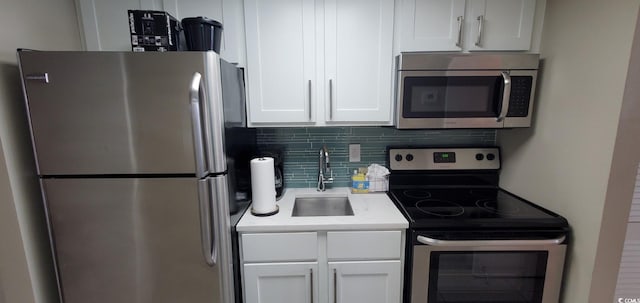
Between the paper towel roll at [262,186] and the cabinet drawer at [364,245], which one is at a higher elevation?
the paper towel roll at [262,186]

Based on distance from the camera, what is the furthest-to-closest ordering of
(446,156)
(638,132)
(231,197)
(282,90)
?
(446,156) < (282,90) < (231,197) < (638,132)

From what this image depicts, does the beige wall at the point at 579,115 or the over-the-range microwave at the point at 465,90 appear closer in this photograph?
the beige wall at the point at 579,115

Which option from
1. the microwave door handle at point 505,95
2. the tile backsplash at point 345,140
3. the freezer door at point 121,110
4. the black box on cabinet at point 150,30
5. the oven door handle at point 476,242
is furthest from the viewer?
the tile backsplash at point 345,140

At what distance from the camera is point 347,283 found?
1.37 meters

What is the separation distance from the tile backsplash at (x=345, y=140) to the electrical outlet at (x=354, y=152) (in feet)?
0.07

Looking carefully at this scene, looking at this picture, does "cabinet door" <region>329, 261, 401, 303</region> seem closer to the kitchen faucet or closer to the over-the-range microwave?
the kitchen faucet

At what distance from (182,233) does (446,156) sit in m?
1.67

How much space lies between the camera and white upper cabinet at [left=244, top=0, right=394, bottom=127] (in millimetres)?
1391

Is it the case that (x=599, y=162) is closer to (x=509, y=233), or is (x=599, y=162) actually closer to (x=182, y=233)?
(x=509, y=233)

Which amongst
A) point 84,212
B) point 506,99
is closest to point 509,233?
point 506,99

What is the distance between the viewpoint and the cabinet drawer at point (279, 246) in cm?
131

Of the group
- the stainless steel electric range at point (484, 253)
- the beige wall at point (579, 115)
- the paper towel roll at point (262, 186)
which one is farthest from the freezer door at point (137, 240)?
the beige wall at point (579, 115)

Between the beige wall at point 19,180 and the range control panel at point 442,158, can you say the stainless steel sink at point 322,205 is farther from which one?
the beige wall at point 19,180

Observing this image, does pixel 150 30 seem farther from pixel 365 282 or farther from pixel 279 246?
pixel 365 282
